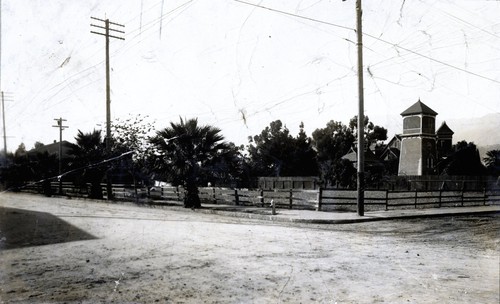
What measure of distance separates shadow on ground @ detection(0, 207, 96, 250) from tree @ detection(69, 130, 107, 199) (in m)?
11.2

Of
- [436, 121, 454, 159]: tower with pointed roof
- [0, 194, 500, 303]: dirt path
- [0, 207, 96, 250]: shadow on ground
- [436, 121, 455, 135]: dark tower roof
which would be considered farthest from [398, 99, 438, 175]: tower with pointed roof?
[0, 207, 96, 250]: shadow on ground

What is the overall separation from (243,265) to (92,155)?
68.0 feet

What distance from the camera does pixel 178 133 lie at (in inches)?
736

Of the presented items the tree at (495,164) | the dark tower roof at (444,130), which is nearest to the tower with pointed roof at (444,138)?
the dark tower roof at (444,130)

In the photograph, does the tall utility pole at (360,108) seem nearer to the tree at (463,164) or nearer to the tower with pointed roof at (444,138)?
the tree at (463,164)

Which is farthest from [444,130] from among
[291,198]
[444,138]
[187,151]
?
[187,151]

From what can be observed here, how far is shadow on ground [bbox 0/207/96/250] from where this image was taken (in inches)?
349

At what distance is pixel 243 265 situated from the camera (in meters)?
6.50

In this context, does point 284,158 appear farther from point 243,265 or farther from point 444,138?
point 243,265

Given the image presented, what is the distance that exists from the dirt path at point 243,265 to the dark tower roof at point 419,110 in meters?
45.7

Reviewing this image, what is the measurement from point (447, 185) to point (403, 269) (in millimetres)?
41072

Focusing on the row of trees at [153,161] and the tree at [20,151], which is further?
the tree at [20,151]

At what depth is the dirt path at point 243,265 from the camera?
16.4 ft

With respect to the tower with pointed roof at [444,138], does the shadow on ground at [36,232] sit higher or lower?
lower
